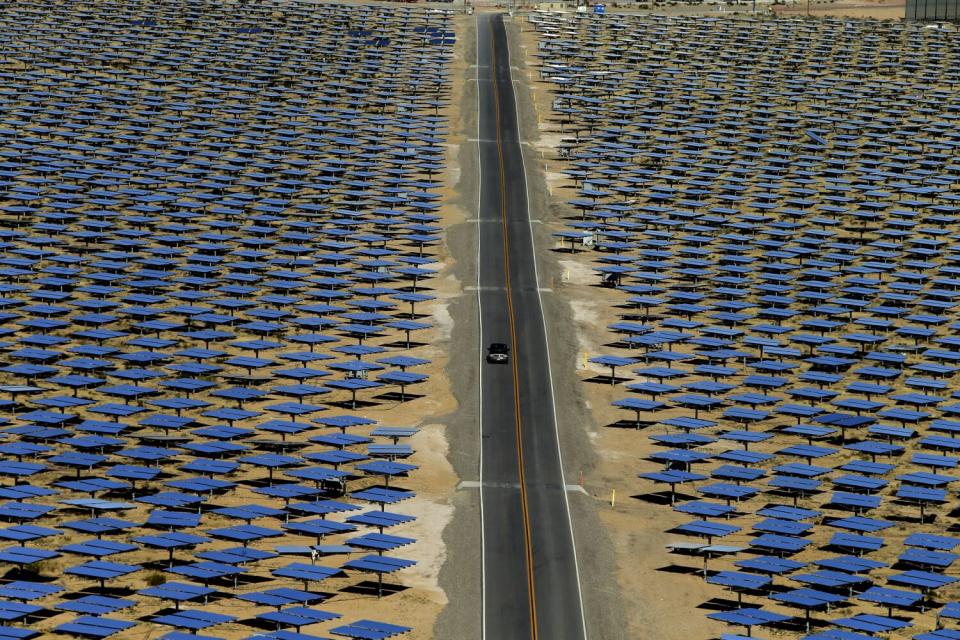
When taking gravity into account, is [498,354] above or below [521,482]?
above

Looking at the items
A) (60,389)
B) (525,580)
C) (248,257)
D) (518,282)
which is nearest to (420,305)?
(518,282)

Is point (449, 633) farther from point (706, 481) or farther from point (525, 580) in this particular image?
point (706, 481)

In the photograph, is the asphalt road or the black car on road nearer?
the asphalt road

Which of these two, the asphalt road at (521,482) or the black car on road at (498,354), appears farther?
the black car on road at (498,354)

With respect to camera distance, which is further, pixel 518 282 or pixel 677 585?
pixel 518 282

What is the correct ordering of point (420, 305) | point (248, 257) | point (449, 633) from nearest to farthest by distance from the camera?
1. point (449, 633)
2. point (420, 305)
3. point (248, 257)

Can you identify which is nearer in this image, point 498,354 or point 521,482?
point 521,482

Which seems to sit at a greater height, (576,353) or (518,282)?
(518,282)

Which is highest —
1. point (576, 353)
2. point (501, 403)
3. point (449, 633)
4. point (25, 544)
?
point (576, 353)
